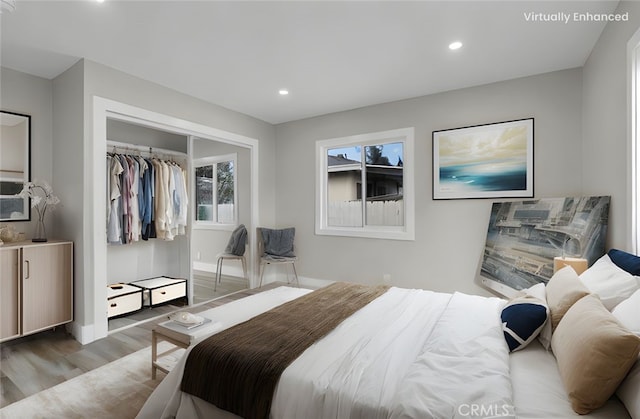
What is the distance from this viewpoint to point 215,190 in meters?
4.21

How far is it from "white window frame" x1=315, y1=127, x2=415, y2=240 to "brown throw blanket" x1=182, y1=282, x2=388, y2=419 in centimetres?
214

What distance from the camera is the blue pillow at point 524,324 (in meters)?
1.48

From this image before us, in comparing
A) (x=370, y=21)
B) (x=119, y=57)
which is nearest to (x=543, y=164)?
(x=370, y=21)

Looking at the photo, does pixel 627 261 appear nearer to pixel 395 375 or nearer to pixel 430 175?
pixel 395 375

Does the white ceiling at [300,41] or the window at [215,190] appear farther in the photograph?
the window at [215,190]

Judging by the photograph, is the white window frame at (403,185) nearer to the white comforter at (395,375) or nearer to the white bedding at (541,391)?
the white comforter at (395,375)

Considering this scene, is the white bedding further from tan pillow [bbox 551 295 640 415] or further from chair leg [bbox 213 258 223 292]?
chair leg [bbox 213 258 223 292]

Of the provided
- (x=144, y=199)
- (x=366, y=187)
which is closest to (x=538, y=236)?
(x=366, y=187)

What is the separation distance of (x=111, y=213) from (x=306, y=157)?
256 centimetres

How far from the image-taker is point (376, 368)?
4.34ft

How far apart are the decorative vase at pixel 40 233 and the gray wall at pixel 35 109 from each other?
0.05 meters

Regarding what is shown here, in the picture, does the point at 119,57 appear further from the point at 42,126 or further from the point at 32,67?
the point at 42,126

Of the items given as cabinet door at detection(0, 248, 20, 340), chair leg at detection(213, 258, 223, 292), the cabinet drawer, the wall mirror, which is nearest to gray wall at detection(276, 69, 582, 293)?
chair leg at detection(213, 258, 223, 292)

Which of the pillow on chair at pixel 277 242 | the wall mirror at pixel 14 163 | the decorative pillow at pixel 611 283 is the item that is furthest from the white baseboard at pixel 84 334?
the decorative pillow at pixel 611 283
